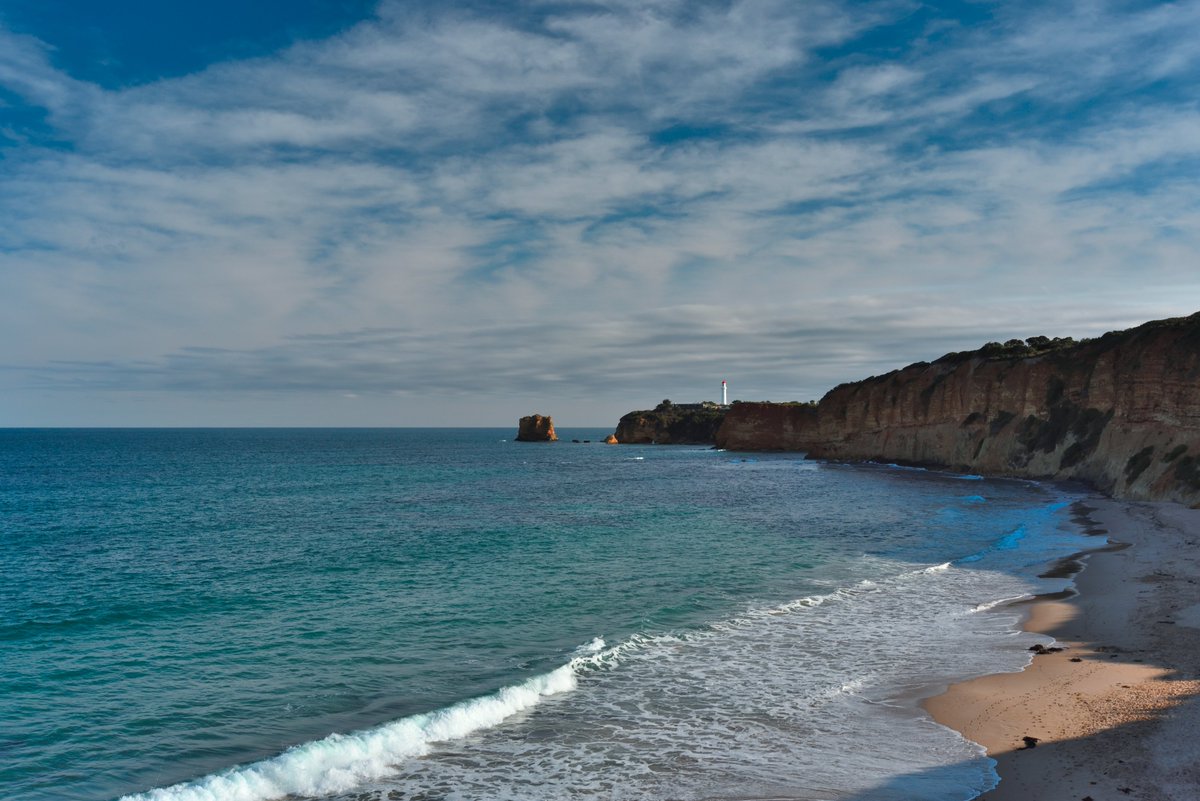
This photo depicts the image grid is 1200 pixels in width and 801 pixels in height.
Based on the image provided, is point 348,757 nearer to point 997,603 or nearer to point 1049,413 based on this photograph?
point 997,603

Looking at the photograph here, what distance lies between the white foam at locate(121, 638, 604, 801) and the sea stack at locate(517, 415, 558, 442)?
584ft

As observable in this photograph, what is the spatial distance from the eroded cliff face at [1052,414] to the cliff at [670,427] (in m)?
64.9

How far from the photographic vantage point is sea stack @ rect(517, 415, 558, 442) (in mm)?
190962

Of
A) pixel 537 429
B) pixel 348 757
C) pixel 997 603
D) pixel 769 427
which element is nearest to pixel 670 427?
pixel 537 429

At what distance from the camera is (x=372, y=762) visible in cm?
1053

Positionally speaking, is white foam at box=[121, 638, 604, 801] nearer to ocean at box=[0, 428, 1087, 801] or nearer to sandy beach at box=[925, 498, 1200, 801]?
ocean at box=[0, 428, 1087, 801]

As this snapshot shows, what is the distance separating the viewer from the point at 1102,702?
1194cm

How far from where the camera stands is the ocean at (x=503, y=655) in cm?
1027

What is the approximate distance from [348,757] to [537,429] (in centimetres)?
18183

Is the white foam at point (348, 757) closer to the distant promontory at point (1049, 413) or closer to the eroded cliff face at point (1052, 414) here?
the distant promontory at point (1049, 413)

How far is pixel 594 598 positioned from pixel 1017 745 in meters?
11.7

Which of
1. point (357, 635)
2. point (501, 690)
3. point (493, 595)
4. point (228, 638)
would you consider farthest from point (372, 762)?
point (493, 595)

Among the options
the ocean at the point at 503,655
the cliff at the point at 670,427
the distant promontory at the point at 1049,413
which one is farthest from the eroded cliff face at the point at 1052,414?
the cliff at the point at 670,427

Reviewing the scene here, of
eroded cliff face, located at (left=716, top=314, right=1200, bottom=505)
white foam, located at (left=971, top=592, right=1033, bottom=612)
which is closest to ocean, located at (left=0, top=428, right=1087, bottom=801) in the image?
white foam, located at (left=971, top=592, right=1033, bottom=612)
